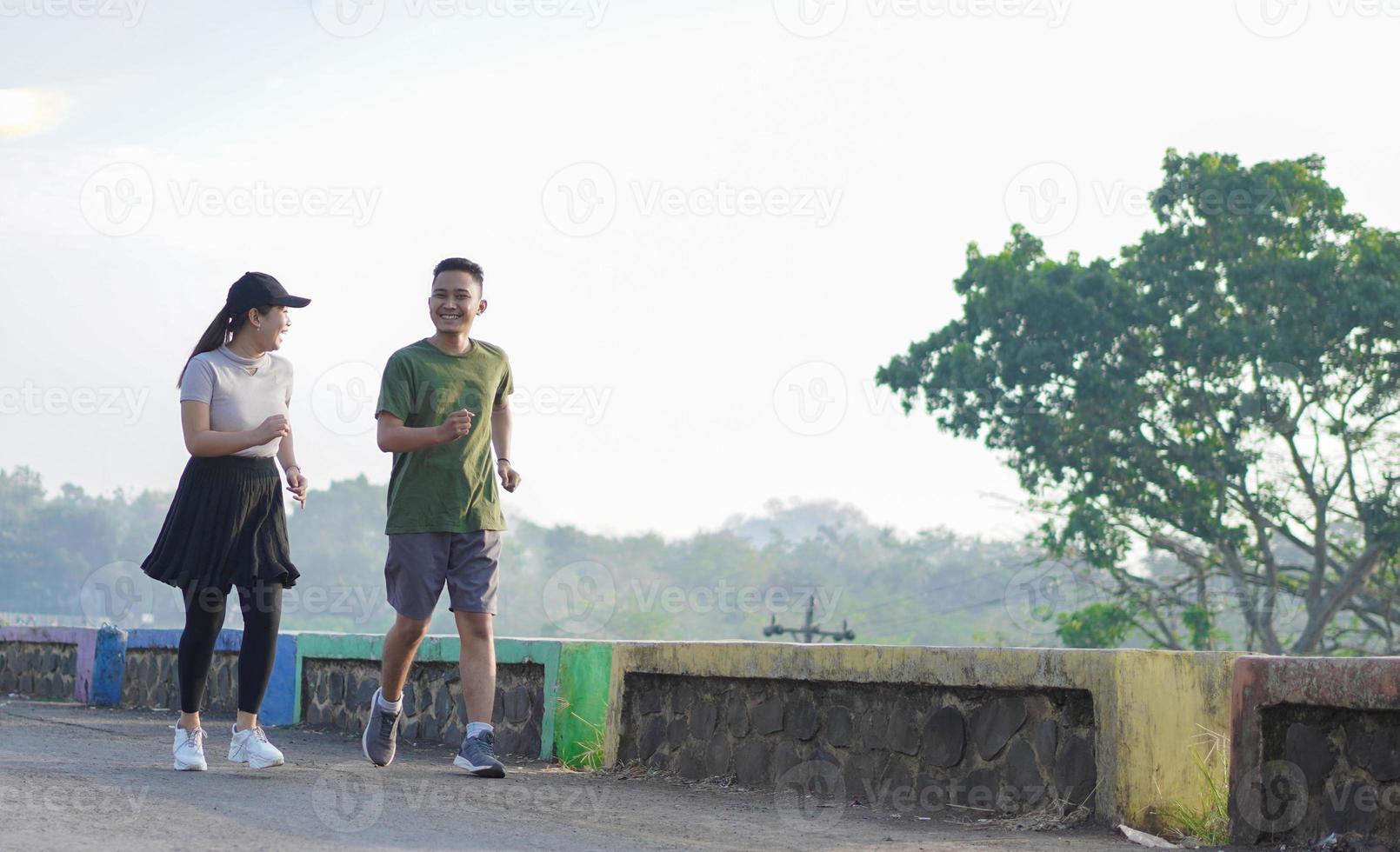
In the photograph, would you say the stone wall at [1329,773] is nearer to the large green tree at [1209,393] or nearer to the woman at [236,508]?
the woman at [236,508]

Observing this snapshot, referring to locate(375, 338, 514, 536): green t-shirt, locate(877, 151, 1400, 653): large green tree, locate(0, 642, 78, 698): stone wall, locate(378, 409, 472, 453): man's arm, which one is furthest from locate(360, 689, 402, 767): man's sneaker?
locate(877, 151, 1400, 653): large green tree

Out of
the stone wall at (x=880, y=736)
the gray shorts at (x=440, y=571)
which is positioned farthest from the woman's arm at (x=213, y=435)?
the stone wall at (x=880, y=736)

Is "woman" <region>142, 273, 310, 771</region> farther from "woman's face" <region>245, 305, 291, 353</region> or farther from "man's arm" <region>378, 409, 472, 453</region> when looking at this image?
"man's arm" <region>378, 409, 472, 453</region>

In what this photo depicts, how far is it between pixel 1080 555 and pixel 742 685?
731 inches

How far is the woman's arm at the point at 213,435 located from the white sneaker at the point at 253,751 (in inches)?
33.2

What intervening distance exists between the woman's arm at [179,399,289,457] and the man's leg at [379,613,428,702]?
65 cm

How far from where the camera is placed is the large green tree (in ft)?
68.8

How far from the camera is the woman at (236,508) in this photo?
4188mm

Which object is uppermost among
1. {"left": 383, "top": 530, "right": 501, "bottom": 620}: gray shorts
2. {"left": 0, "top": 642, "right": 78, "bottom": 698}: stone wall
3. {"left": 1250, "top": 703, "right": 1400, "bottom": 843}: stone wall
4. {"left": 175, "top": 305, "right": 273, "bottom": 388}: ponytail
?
{"left": 175, "top": 305, "right": 273, "bottom": 388}: ponytail

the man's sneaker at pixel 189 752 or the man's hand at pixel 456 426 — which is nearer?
the man's hand at pixel 456 426

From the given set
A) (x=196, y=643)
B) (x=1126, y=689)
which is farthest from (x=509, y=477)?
(x=1126, y=689)

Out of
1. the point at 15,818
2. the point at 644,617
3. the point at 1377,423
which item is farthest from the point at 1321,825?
the point at 644,617

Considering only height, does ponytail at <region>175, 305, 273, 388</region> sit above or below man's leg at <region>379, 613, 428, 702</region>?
above

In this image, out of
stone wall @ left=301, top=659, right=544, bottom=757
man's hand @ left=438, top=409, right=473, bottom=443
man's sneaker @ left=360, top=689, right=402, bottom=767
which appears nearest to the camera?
man's hand @ left=438, top=409, right=473, bottom=443
